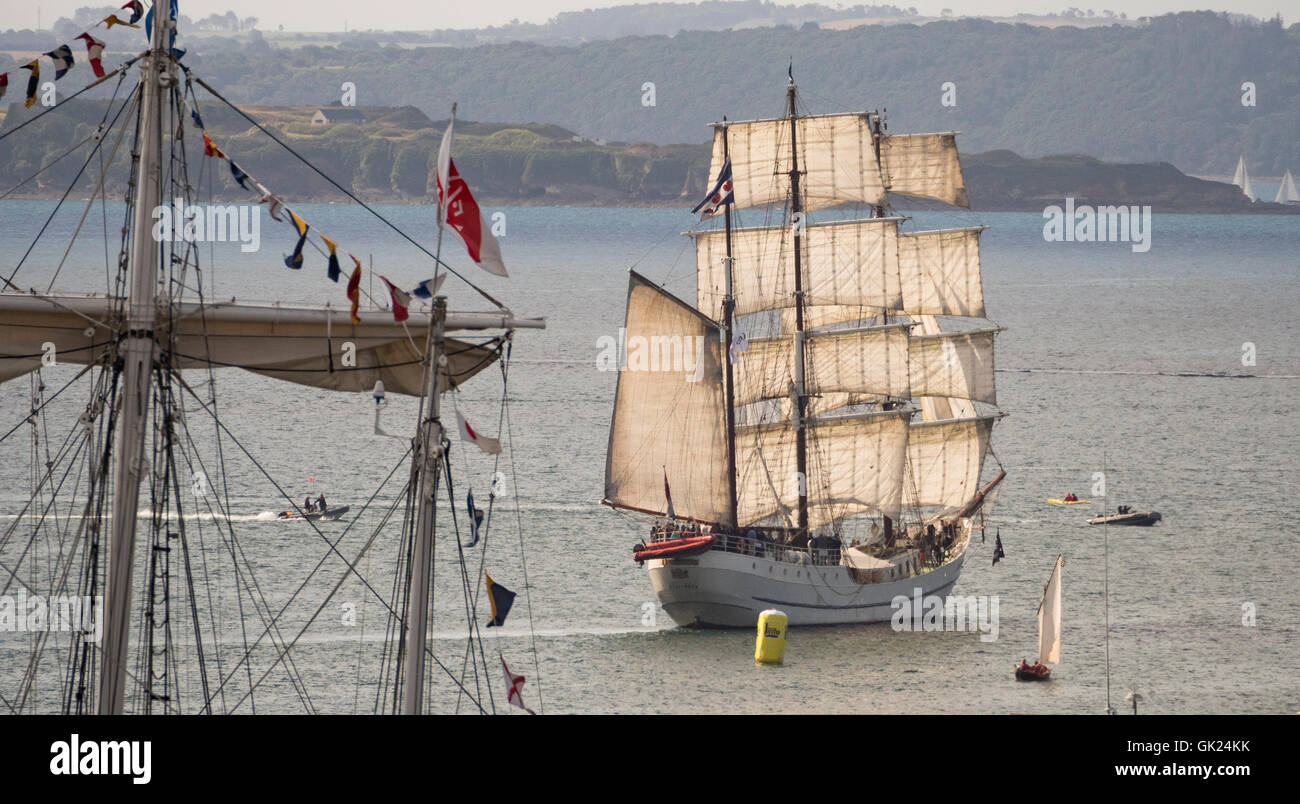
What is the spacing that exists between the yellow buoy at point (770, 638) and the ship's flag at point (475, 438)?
31.7m

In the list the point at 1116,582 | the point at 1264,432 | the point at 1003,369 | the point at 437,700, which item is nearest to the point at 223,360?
the point at 437,700

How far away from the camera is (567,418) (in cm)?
11344

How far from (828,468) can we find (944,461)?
24.3 feet

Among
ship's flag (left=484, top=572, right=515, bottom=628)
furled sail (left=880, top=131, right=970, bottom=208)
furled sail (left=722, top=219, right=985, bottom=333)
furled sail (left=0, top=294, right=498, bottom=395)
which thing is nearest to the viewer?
ship's flag (left=484, top=572, right=515, bottom=628)

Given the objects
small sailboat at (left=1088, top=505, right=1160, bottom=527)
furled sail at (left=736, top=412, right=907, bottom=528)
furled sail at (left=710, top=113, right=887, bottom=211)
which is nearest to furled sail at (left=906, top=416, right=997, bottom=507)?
furled sail at (left=736, top=412, right=907, bottom=528)

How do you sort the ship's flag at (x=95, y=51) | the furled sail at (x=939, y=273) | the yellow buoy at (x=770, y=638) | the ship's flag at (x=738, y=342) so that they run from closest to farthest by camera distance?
the ship's flag at (x=95, y=51)
the yellow buoy at (x=770, y=638)
the ship's flag at (x=738, y=342)
the furled sail at (x=939, y=273)

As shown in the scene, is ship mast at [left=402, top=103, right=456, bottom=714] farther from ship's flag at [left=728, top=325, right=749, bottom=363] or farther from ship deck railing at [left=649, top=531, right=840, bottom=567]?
ship deck railing at [left=649, top=531, right=840, bottom=567]

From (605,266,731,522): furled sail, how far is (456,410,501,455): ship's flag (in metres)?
38.4

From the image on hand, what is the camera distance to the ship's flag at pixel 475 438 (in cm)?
2852

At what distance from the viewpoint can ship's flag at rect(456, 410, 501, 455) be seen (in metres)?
28.5

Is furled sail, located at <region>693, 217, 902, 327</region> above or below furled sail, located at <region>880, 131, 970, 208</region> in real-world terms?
below

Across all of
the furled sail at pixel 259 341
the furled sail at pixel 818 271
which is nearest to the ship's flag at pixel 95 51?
the furled sail at pixel 259 341

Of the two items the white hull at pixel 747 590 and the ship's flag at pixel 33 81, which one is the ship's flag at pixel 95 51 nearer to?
the ship's flag at pixel 33 81

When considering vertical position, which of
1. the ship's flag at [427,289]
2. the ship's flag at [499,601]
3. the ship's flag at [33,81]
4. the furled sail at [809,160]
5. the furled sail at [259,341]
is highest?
the furled sail at [809,160]
